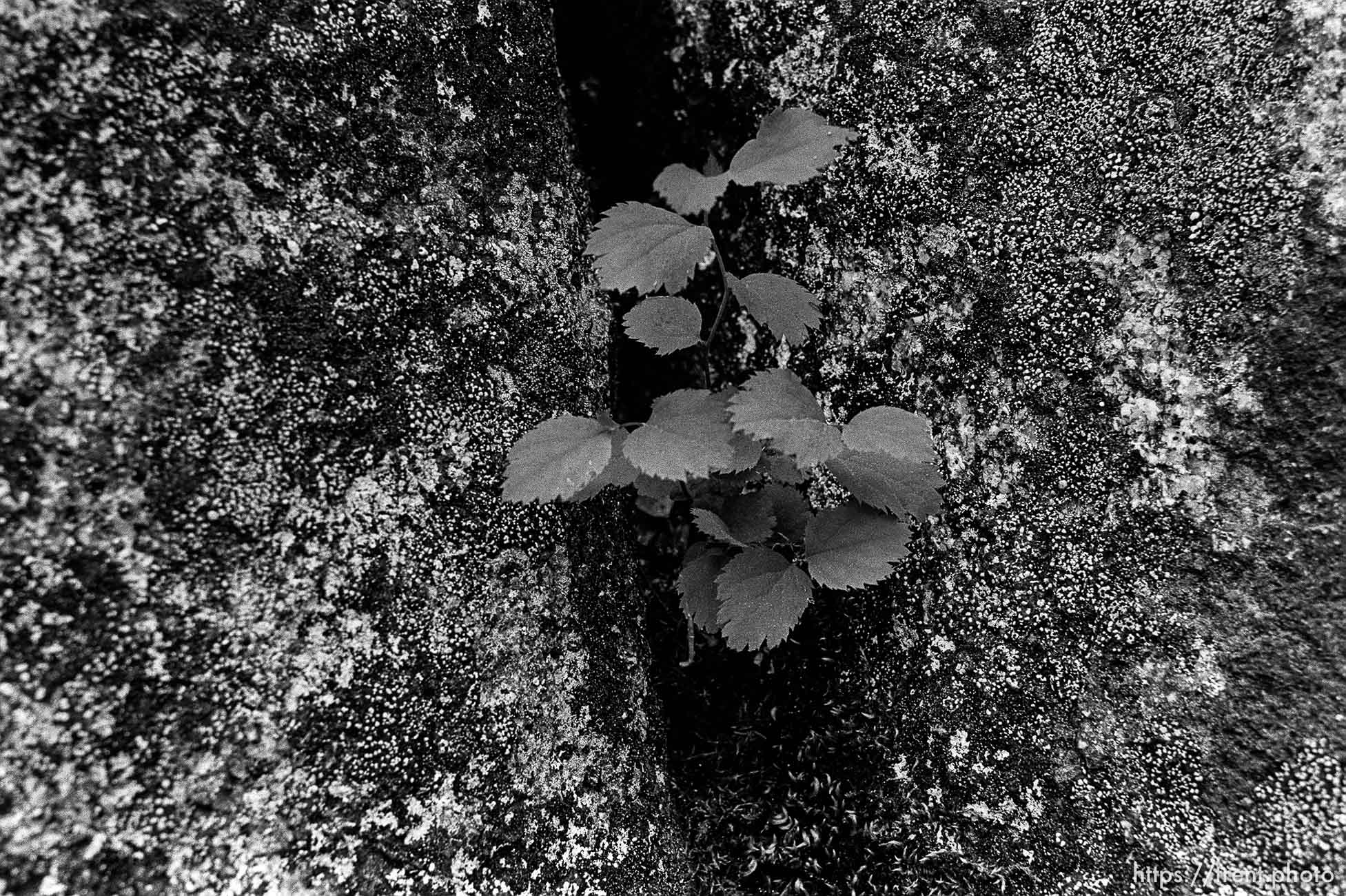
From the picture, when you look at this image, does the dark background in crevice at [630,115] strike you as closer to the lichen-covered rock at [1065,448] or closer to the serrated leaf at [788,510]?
the lichen-covered rock at [1065,448]

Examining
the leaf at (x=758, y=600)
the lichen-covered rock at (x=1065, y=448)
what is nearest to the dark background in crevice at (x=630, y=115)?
the lichen-covered rock at (x=1065, y=448)

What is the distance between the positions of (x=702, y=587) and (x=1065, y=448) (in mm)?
618

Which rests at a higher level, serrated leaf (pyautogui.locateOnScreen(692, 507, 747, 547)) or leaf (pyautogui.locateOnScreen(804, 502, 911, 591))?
serrated leaf (pyautogui.locateOnScreen(692, 507, 747, 547))

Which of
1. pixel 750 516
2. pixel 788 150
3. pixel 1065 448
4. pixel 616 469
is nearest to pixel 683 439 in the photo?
pixel 616 469

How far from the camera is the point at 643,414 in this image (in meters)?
1.68

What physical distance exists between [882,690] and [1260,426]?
70cm

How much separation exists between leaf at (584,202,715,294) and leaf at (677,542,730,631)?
433 mm

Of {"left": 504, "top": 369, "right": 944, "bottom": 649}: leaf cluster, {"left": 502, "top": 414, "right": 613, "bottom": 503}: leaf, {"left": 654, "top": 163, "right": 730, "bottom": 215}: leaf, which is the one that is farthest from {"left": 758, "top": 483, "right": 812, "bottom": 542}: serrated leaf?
{"left": 654, "top": 163, "right": 730, "bottom": 215}: leaf

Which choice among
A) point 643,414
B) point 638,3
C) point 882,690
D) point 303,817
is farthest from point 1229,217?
point 303,817

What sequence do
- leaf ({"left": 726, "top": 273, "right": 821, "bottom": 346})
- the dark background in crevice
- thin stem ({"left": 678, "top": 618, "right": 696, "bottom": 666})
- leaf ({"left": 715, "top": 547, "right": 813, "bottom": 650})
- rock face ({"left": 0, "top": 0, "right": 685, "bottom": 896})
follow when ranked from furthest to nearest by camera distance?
the dark background in crevice → thin stem ({"left": 678, "top": 618, "right": 696, "bottom": 666}) → leaf ({"left": 726, "top": 273, "right": 821, "bottom": 346}) → leaf ({"left": 715, "top": 547, "right": 813, "bottom": 650}) → rock face ({"left": 0, "top": 0, "right": 685, "bottom": 896})

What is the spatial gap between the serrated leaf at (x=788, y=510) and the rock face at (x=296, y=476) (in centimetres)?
31

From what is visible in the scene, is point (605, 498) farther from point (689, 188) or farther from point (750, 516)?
point (689, 188)

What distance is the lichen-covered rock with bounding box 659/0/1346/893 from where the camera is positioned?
1077 millimetres

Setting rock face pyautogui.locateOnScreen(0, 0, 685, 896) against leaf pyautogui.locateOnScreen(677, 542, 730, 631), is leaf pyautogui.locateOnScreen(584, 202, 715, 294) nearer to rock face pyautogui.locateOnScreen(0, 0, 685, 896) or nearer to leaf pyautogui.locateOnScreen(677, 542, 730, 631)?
rock face pyautogui.locateOnScreen(0, 0, 685, 896)
